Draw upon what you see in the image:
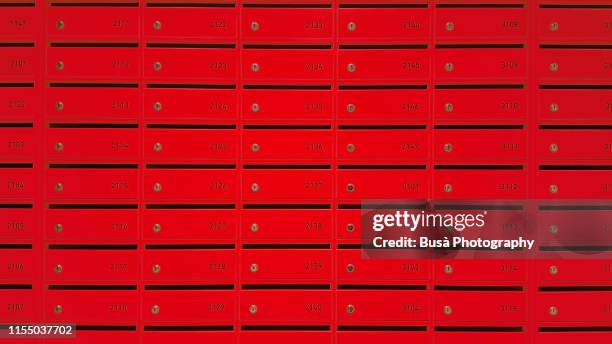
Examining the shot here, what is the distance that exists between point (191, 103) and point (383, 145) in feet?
4.65

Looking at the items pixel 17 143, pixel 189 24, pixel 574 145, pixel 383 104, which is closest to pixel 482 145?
pixel 574 145

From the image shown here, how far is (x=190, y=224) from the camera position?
3.70m

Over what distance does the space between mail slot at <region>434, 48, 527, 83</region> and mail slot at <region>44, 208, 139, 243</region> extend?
2459mm

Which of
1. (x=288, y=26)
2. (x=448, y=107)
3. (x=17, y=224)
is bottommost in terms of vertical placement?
(x=17, y=224)

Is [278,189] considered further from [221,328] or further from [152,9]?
[152,9]

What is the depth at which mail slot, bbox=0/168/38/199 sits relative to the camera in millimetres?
3715

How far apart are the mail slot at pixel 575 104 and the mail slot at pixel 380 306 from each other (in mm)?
1611

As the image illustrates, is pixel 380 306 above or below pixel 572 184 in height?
below

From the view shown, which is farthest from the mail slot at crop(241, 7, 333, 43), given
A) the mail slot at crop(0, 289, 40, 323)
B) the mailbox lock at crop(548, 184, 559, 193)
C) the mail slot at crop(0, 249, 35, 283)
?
the mail slot at crop(0, 289, 40, 323)

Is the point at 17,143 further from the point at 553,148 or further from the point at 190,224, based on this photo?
the point at 553,148

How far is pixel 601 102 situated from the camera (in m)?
3.73

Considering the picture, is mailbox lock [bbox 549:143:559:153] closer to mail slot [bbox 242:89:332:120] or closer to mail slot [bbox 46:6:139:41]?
mail slot [bbox 242:89:332:120]

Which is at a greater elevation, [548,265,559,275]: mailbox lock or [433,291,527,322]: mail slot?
[548,265,559,275]: mailbox lock

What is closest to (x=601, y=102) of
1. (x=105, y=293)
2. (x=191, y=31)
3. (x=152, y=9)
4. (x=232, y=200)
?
(x=232, y=200)
